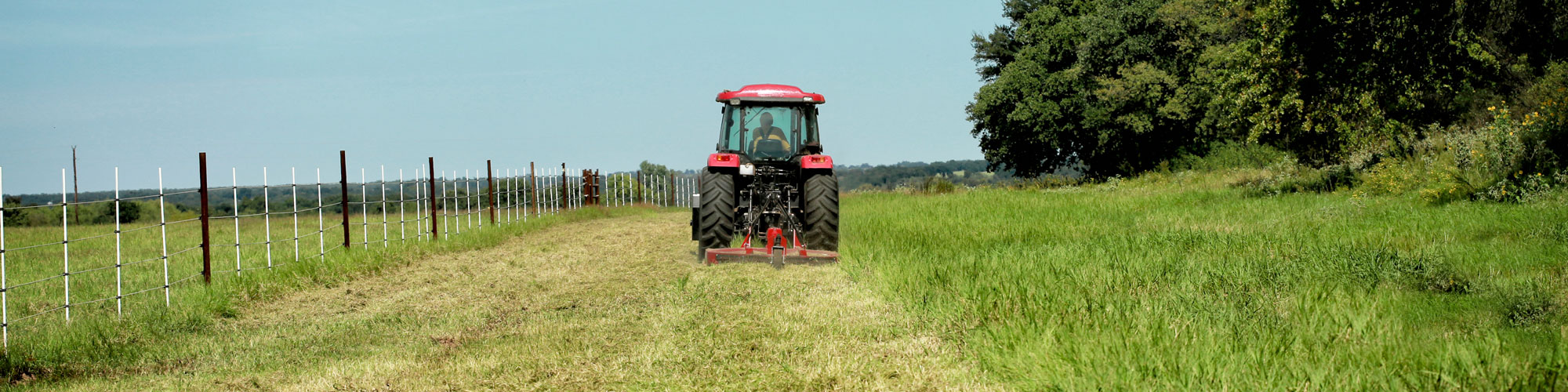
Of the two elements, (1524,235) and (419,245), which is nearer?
(1524,235)

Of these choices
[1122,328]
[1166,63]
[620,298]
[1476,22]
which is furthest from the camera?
A: [1166,63]

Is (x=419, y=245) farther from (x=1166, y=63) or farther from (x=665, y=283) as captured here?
(x=1166, y=63)

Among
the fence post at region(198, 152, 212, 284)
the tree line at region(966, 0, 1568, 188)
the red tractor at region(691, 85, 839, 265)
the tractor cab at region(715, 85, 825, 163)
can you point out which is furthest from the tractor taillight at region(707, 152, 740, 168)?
the tree line at region(966, 0, 1568, 188)

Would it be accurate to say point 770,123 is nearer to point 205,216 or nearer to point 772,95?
point 772,95

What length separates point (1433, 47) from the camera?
13719 millimetres

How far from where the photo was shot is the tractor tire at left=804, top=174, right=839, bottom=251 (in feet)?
36.1

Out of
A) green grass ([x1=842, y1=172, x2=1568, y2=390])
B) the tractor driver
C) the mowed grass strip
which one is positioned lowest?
the mowed grass strip

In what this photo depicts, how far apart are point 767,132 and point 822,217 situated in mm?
1571

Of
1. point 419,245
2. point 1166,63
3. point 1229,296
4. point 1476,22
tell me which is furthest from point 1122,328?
point 1166,63

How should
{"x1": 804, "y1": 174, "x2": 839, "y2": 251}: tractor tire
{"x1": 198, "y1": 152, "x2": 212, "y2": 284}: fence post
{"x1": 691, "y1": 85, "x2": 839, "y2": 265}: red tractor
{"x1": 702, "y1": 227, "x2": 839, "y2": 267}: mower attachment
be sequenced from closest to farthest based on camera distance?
{"x1": 198, "y1": 152, "x2": 212, "y2": 284}: fence post → {"x1": 702, "y1": 227, "x2": 839, "y2": 267}: mower attachment → {"x1": 691, "y1": 85, "x2": 839, "y2": 265}: red tractor → {"x1": 804, "y1": 174, "x2": 839, "y2": 251}: tractor tire

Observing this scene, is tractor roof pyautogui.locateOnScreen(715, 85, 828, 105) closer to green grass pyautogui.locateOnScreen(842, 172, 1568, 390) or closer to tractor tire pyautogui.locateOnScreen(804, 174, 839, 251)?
tractor tire pyautogui.locateOnScreen(804, 174, 839, 251)

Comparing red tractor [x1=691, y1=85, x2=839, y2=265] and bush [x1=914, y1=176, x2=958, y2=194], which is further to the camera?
bush [x1=914, y1=176, x2=958, y2=194]

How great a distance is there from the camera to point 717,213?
1110cm

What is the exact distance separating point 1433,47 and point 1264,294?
9.36 meters
